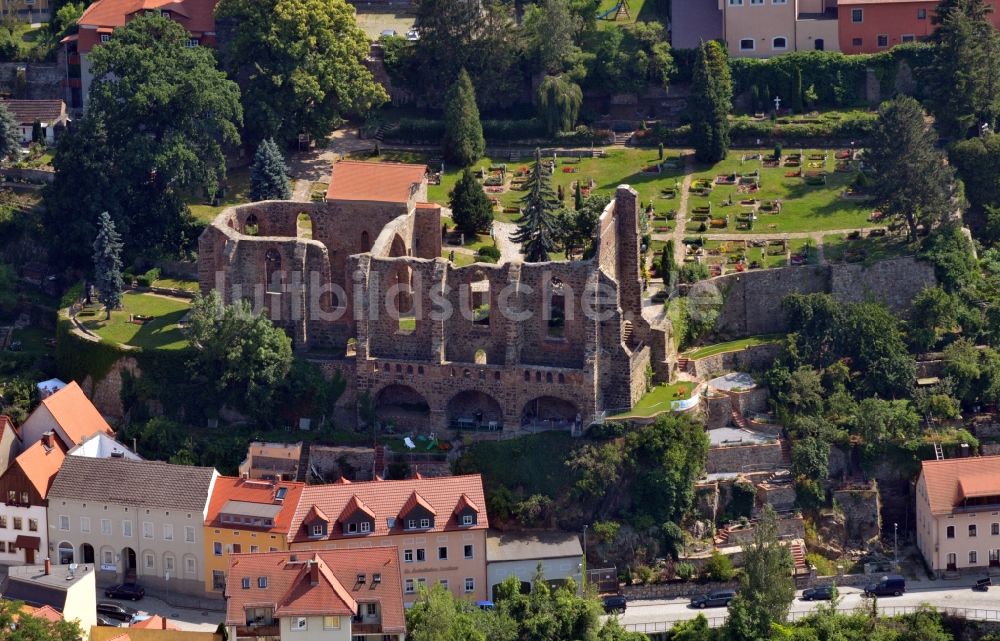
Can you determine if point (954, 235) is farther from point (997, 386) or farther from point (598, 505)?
point (598, 505)

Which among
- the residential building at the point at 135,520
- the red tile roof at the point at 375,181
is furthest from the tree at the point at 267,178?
the residential building at the point at 135,520

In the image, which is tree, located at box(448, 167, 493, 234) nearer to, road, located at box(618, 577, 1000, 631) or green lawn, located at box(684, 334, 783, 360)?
green lawn, located at box(684, 334, 783, 360)

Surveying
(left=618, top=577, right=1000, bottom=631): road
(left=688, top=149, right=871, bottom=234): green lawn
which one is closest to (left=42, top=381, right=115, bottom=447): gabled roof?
(left=618, top=577, right=1000, bottom=631): road

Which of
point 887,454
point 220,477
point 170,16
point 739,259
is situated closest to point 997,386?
point 887,454

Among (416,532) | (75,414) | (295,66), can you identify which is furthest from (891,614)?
(295,66)

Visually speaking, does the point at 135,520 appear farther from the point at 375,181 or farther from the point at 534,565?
the point at 375,181
